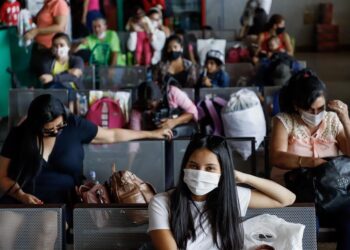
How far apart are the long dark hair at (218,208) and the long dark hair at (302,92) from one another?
39.1 inches

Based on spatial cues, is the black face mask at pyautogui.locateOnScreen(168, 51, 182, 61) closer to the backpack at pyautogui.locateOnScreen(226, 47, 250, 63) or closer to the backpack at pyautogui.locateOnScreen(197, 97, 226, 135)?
the backpack at pyautogui.locateOnScreen(197, 97, 226, 135)

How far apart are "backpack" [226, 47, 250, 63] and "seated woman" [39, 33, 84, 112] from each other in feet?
8.57

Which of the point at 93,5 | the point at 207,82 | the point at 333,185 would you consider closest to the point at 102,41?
the point at 207,82

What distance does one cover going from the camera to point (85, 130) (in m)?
4.29

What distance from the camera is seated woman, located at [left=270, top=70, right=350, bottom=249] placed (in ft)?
13.4

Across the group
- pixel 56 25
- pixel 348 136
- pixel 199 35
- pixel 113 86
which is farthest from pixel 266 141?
pixel 199 35

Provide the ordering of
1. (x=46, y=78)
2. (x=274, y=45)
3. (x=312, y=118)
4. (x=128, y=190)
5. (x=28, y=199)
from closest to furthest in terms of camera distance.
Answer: (x=128, y=190), (x=28, y=199), (x=312, y=118), (x=46, y=78), (x=274, y=45)

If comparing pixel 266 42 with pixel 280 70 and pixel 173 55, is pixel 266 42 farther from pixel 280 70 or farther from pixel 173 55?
pixel 280 70

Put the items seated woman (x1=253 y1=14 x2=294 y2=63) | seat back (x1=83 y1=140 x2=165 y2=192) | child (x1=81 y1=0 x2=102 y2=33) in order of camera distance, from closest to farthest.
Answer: seat back (x1=83 y1=140 x2=165 y2=192) → seated woman (x1=253 y1=14 x2=294 y2=63) → child (x1=81 y1=0 x2=102 y2=33)

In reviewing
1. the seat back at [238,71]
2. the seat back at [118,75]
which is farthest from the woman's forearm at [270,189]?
the seat back at [238,71]

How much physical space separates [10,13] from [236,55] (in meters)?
2.73

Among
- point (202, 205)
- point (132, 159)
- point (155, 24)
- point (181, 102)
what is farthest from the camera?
point (155, 24)

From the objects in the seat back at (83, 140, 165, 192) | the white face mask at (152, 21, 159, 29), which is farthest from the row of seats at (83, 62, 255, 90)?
the seat back at (83, 140, 165, 192)

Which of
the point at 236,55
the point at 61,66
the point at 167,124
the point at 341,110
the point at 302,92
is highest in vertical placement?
the point at 302,92
